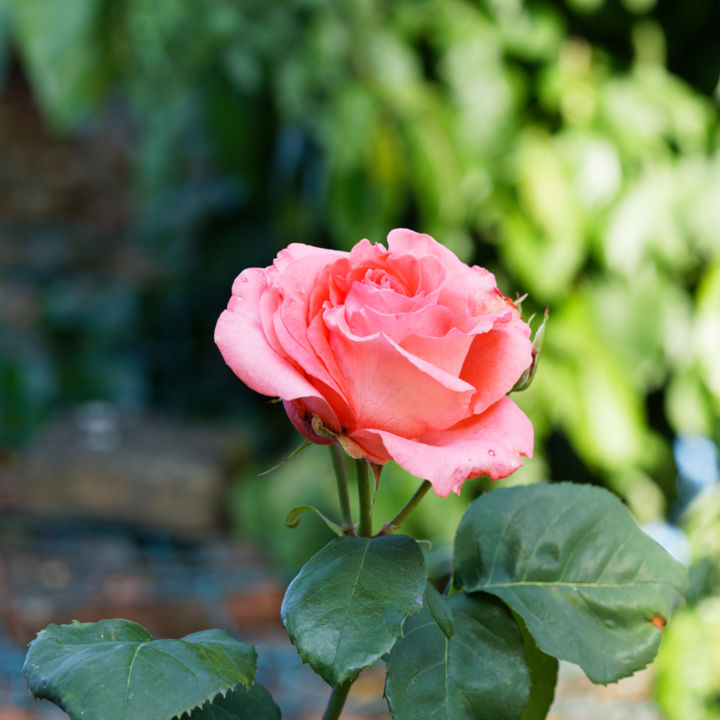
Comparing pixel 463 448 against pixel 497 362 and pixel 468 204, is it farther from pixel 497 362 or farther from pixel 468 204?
pixel 468 204

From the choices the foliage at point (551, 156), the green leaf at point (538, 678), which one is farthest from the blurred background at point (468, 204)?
the green leaf at point (538, 678)

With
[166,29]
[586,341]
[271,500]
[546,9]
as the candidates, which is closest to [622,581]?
[586,341]

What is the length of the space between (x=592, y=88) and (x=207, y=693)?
1236 millimetres

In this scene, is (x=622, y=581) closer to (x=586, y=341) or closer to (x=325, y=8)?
(x=586, y=341)

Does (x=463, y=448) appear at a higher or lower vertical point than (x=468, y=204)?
higher

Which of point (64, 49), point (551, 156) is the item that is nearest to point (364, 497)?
point (551, 156)

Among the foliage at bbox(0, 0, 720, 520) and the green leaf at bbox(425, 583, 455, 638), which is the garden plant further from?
the foliage at bbox(0, 0, 720, 520)

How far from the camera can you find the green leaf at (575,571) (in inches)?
10.6

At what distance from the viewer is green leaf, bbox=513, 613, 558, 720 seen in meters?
0.29

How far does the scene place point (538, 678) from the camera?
294 millimetres

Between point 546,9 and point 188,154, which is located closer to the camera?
point 546,9

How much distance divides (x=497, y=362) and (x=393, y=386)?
0.11 ft

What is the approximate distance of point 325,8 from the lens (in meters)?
1.34

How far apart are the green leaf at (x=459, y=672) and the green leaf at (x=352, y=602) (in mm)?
23
